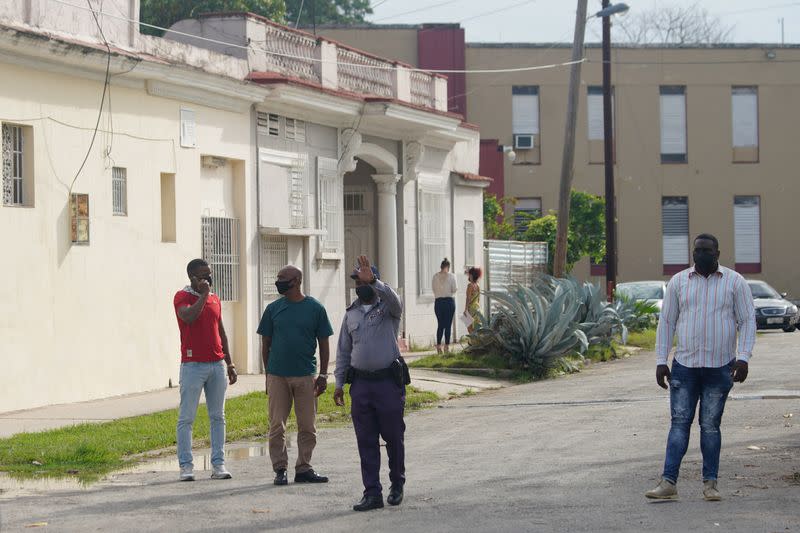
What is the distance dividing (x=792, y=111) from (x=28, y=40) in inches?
1532

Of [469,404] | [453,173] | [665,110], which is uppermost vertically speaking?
[665,110]

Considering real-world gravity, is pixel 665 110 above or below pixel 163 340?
above

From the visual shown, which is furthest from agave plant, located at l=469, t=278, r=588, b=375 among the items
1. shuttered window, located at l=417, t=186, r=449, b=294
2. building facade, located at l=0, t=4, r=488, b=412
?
shuttered window, located at l=417, t=186, r=449, b=294

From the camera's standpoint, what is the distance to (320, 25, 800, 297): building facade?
50.0 m

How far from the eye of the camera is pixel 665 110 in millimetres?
50375

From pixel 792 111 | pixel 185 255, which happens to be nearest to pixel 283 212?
pixel 185 255

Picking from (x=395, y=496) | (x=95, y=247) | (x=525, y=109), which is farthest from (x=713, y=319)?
(x=525, y=109)

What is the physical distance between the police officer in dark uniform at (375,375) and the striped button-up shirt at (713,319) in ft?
6.35

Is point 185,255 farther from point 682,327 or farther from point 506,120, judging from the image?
point 506,120

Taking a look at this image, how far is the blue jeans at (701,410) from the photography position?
9945 millimetres

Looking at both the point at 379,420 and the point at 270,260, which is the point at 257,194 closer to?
the point at 270,260

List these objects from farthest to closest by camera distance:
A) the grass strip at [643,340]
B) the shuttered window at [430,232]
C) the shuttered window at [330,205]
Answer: the grass strip at [643,340], the shuttered window at [430,232], the shuttered window at [330,205]

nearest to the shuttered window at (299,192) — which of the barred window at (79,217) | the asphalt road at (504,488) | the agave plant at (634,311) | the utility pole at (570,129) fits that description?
the utility pole at (570,129)

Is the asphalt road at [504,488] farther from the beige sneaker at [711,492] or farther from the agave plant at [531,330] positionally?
the agave plant at [531,330]
